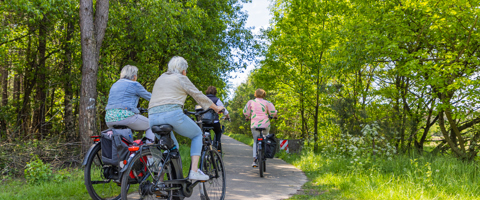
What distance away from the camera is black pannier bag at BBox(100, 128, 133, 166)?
405cm

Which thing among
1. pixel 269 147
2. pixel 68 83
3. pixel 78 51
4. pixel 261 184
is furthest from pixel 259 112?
pixel 68 83

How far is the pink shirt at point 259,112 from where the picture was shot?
7.02m

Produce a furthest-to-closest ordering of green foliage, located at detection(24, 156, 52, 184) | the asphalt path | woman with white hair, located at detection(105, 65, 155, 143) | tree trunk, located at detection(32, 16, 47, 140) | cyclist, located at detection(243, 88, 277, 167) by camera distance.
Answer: tree trunk, located at detection(32, 16, 47, 140), cyclist, located at detection(243, 88, 277, 167), green foliage, located at detection(24, 156, 52, 184), the asphalt path, woman with white hair, located at detection(105, 65, 155, 143)

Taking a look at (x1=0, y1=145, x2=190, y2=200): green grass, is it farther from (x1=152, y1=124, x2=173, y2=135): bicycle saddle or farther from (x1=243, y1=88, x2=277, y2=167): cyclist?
(x1=243, y1=88, x2=277, y2=167): cyclist

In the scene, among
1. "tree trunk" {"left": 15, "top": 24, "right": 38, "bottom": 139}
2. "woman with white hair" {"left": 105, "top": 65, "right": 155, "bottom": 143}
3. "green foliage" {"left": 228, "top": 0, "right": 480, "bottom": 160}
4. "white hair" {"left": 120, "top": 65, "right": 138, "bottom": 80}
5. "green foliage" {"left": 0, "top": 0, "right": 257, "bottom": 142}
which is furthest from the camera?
"tree trunk" {"left": 15, "top": 24, "right": 38, "bottom": 139}

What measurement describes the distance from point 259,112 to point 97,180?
379cm

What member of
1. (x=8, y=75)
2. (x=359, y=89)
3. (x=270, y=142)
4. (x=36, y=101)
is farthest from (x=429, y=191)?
(x=8, y=75)

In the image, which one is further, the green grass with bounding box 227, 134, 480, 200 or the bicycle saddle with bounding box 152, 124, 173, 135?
the green grass with bounding box 227, 134, 480, 200

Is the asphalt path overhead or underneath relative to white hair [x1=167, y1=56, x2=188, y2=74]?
underneath

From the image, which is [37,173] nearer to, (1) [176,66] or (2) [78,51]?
(1) [176,66]

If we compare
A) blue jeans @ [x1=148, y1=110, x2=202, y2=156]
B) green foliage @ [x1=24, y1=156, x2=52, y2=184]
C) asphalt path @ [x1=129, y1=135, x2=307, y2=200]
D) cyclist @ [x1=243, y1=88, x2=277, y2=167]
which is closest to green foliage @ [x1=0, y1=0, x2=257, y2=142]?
green foliage @ [x1=24, y1=156, x2=52, y2=184]

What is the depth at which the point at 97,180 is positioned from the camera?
419 centimetres

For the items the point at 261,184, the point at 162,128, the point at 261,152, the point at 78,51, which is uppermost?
the point at 78,51

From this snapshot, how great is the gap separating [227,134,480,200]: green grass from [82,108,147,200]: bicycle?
2669 millimetres
